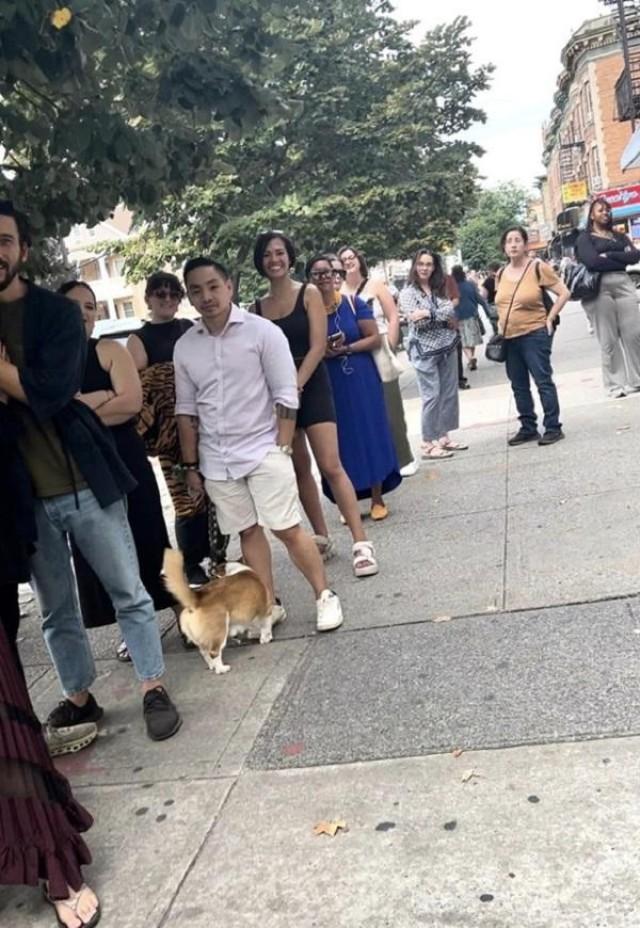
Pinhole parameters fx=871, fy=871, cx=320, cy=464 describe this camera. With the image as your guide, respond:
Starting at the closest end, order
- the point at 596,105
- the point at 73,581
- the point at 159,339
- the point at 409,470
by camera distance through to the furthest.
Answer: the point at 73,581, the point at 159,339, the point at 409,470, the point at 596,105

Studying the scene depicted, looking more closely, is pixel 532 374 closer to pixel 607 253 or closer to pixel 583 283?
pixel 583 283

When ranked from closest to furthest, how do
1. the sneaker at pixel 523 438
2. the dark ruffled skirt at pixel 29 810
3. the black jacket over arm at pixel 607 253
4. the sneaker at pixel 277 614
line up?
the dark ruffled skirt at pixel 29 810 → the sneaker at pixel 277 614 → the sneaker at pixel 523 438 → the black jacket over arm at pixel 607 253

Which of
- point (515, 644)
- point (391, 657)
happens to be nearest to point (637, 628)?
point (515, 644)

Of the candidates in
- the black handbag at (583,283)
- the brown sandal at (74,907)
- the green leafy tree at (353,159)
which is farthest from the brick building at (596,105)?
the brown sandal at (74,907)

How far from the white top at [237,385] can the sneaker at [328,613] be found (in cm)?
75

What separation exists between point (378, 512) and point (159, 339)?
2.19m

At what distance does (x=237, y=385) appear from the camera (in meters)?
3.92

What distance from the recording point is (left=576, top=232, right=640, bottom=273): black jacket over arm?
25.6 feet

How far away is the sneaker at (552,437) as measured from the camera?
7242mm

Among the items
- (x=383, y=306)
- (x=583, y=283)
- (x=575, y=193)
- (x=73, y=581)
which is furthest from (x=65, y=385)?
(x=575, y=193)

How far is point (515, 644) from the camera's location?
3.65m

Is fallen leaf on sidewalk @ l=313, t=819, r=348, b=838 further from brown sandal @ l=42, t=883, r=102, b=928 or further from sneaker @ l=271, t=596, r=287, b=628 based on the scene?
sneaker @ l=271, t=596, r=287, b=628

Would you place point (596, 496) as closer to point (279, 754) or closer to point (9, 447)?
point (279, 754)

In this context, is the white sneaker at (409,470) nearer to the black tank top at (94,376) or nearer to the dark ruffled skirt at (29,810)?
the black tank top at (94,376)
